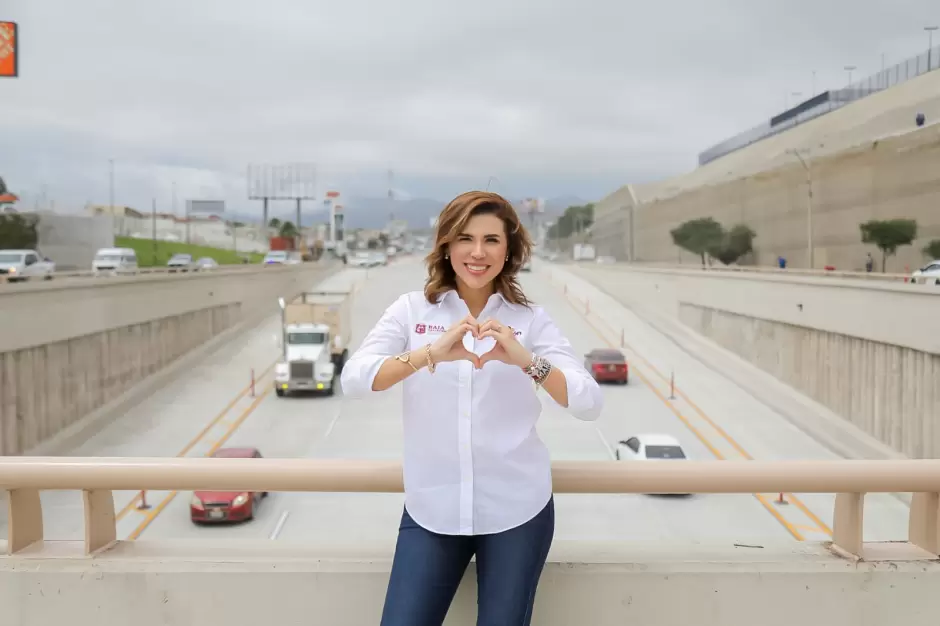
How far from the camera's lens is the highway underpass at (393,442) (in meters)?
21.7

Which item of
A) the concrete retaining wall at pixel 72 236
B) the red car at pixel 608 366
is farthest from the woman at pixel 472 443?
the concrete retaining wall at pixel 72 236

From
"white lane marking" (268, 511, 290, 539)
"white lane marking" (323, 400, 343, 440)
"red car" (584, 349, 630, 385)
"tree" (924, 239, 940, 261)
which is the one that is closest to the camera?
"white lane marking" (268, 511, 290, 539)

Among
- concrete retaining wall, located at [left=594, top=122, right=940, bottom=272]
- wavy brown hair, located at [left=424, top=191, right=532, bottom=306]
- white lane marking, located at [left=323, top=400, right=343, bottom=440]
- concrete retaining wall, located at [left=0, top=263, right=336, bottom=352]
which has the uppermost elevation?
concrete retaining wall, located at [left=594, top=122, right=940, bottom=272]

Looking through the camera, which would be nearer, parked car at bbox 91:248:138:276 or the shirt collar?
the shirt collar

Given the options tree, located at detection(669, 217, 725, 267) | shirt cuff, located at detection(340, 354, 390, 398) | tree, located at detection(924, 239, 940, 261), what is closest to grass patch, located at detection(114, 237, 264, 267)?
tree, located at detection(669, 217, 725, 267)

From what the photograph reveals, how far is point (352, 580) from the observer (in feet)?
12.0

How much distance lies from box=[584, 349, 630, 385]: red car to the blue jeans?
39459 mm

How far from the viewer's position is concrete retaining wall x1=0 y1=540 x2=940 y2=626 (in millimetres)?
3674

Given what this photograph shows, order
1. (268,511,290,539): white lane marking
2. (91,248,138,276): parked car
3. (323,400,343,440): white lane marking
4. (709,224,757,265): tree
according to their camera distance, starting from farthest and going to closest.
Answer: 1. (709,224,757,265): tree
2. (91,248,138,276): parked car
3. (323,400,343,440): white lane marking
4. (268,511,290,539): white lane marking

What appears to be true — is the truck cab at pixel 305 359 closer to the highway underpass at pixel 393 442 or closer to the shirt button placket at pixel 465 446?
the highway underpass at pixel 393 442

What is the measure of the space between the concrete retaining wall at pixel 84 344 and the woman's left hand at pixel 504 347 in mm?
26965

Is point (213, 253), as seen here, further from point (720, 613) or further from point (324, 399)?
point (720, 613)

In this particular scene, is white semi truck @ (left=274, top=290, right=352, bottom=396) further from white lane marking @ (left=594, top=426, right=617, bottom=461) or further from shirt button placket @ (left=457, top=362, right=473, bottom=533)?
shirt button placket @ (left=457, top=362, right=473, bottom=533)

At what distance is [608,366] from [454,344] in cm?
4027
